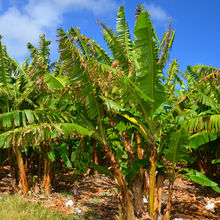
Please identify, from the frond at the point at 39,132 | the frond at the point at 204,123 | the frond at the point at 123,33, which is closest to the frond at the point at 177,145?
the frond at the point at 204,123

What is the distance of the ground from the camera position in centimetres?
567

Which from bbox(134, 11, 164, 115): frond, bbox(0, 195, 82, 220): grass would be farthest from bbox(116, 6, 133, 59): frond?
bbox(0, 195, 82, 220): grass

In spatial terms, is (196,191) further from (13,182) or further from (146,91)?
(13,182)

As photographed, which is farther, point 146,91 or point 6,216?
point 6,216

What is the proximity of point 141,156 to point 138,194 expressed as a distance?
834mm

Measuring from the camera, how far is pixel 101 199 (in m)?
7.11

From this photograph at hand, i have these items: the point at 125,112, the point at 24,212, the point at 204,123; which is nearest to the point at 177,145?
the point at 204,123

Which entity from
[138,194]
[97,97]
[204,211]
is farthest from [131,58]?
[204,211]

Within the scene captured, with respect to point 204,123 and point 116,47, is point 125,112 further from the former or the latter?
point 116,47

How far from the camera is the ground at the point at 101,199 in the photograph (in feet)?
18.6

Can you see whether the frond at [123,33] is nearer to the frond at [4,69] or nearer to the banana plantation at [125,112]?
the banana plantation at [125,112]

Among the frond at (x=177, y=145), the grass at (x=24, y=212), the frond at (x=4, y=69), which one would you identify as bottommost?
the grass at (x=24, y=212)

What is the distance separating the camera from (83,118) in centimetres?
449

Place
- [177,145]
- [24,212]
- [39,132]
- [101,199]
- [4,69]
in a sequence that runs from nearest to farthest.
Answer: [39,132] → [177,145] → [24,212] → [4,69] → [101,199]
